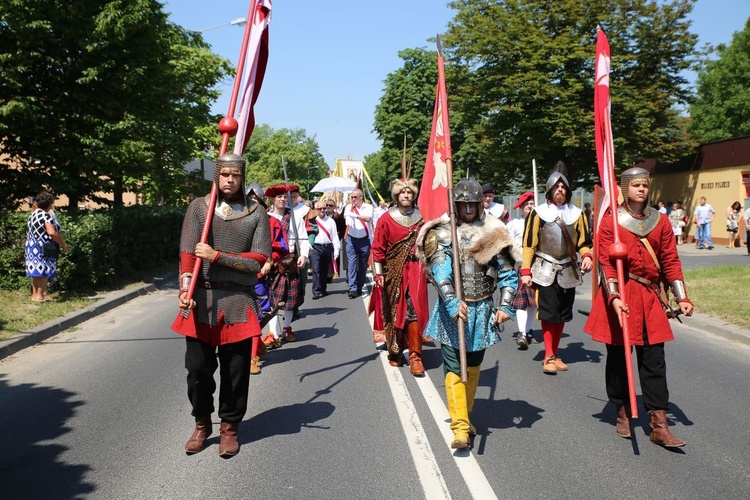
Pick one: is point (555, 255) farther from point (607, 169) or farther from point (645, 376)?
point (645, 376)

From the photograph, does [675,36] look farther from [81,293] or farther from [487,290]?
[487,290]

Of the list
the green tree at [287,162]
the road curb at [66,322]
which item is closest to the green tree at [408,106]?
the green tree at [287,162]

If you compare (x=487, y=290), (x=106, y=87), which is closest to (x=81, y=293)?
(x=106, y=87)

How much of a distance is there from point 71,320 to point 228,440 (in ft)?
20.3

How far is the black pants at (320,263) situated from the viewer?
1378cm

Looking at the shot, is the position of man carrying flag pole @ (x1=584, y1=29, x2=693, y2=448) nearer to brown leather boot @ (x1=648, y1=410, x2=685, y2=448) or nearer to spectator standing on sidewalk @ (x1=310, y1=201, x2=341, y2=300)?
brown leather boot @ (x1=648, y1=410, x2=685, y2=448)

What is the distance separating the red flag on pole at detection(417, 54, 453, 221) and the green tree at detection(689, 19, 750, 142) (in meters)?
38.0

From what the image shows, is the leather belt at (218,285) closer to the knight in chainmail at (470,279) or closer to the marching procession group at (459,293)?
the marching procession group at (459,293)

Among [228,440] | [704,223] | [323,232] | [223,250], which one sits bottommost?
[228,440]

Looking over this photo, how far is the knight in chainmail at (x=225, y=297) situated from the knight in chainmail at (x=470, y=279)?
1.19m

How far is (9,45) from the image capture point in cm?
1303

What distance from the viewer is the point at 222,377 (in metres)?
4.94

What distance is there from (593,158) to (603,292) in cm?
2709

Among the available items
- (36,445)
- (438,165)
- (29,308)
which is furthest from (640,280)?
(29,308)
